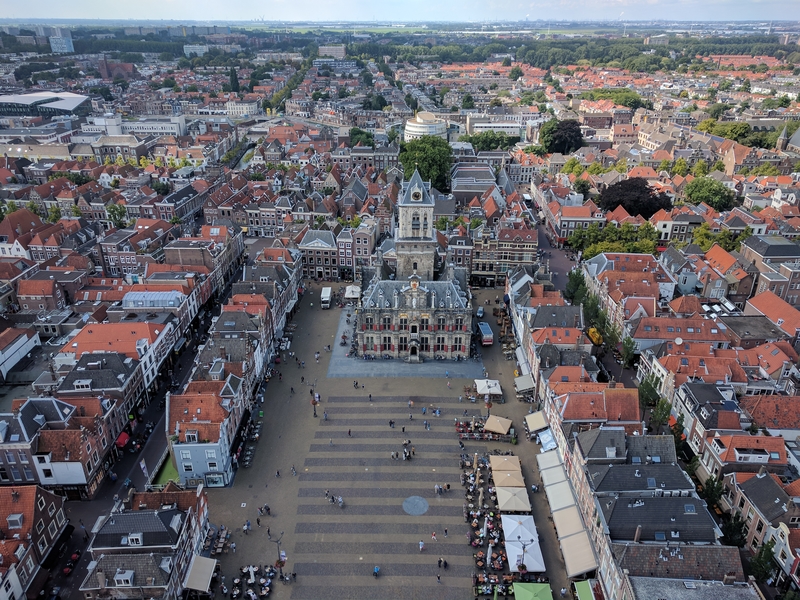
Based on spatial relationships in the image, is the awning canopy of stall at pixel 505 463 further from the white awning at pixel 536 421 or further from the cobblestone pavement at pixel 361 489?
the white awning at pixel 536 421

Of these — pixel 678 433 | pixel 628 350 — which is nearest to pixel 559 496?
pixel 678 433

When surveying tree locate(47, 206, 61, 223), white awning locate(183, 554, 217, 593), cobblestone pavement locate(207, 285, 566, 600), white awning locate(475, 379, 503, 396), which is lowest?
cobblestone pavement locate(207, 285, 566, 600)

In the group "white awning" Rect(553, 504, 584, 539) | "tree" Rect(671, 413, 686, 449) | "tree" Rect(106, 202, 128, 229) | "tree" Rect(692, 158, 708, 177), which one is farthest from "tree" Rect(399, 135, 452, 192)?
"white awning" Rect(553, 504, 584, 539)

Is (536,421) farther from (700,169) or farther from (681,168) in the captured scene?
(681,168)

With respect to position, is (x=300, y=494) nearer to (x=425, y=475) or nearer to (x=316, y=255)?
(x=425, y=475)

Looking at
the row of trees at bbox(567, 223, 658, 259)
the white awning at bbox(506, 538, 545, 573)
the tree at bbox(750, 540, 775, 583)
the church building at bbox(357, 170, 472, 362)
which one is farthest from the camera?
the row of trees at bbox(567, 223, 658, 259)

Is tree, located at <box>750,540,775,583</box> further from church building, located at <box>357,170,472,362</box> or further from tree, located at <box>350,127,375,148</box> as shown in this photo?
tree, located at <box>350,127,375,148</box>

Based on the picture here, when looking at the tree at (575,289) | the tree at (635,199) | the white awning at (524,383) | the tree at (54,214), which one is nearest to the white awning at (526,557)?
the white awning at (524,383)
